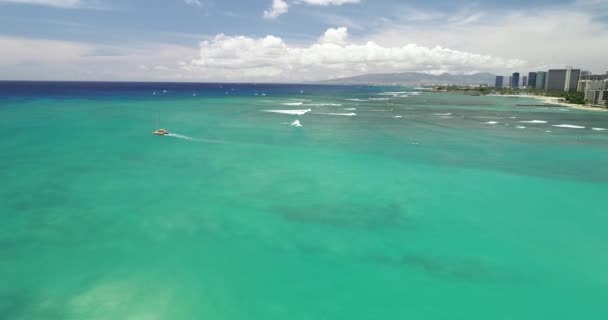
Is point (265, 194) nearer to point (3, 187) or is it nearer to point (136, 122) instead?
point (3, 187)

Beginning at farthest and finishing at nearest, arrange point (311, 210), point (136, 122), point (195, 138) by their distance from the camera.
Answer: point (136, 122) < point (195, 138) < point (311, 210)

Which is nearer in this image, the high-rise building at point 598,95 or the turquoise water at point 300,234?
the turquoise water at point 300,234

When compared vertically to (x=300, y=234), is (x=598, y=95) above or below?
above

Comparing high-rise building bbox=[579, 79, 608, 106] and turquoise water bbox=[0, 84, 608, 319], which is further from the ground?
high-rise building bbox=[579, 79, 608, 106]

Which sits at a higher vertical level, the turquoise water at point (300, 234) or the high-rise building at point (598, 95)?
the high-rise building at point (598, 95)

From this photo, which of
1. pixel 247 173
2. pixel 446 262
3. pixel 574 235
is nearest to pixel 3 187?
pixel 247 173

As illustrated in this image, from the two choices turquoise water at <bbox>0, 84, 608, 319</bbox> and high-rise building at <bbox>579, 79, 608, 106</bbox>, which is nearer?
turquoise water at <bbox>0, 84, 608, 319</bbox>

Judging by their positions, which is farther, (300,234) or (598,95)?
(598,95)

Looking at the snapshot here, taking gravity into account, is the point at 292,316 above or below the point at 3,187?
below
